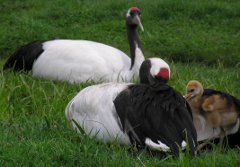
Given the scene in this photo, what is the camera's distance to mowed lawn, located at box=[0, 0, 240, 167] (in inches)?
170

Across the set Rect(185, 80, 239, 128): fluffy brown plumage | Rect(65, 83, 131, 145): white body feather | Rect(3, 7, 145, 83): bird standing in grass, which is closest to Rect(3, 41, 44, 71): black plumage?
Rect(3, 7, 145, 83): bird standing in grass

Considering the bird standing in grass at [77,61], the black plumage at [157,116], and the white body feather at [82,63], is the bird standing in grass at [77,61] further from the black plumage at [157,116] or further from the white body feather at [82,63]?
the black plumage at [157,116]

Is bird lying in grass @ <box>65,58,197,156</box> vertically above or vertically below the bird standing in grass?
above

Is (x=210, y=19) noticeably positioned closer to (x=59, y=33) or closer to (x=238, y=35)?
(x=238, y=35)

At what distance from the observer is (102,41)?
11.3m

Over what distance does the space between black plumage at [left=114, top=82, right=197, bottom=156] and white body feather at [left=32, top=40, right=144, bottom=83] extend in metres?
2.70

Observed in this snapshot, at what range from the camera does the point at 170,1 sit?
1280cm

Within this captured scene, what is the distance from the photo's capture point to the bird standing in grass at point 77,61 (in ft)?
25.3

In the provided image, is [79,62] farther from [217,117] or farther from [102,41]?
[102,41]

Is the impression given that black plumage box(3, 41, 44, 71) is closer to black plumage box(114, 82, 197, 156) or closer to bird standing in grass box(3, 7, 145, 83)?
bird standing in grass box(3, 7, 145, 83)

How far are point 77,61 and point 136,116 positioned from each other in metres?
3.26

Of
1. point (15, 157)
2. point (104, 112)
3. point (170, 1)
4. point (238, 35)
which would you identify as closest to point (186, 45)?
point (238, 35)

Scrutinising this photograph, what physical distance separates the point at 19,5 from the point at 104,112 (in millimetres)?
8889

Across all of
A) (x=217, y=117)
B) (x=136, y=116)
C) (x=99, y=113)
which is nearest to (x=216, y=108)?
(x=217, y=117)
